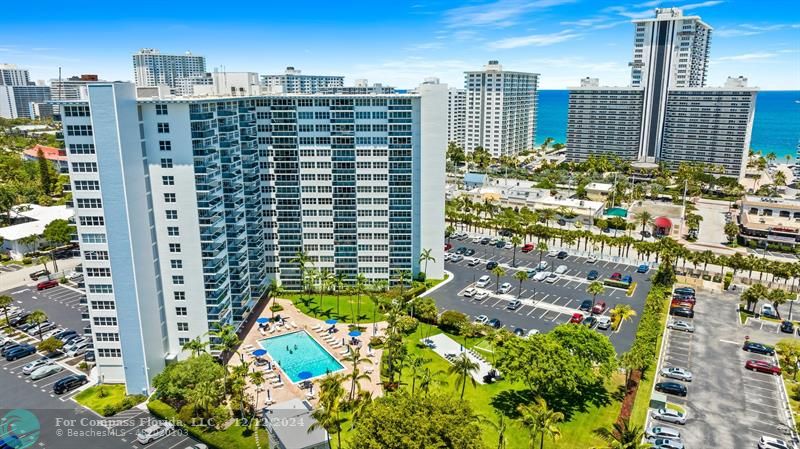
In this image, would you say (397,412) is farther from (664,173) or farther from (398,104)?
(664,173)

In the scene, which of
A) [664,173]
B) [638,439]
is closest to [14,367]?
[638,439]

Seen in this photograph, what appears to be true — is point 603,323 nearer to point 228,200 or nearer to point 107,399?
point 228,200

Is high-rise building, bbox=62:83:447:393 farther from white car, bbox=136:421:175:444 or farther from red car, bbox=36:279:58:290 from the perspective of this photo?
red car, bbox=36:279:58:290

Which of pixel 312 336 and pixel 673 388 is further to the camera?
pixel 312 336

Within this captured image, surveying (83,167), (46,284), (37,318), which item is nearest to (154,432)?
(83,167)

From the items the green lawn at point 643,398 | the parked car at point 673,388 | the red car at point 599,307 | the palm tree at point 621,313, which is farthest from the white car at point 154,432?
the red car at point 599,307

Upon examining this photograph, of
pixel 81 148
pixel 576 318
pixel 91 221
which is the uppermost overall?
pixel 81 148
